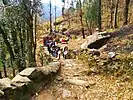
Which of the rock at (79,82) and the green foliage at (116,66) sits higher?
the green foliage at (116,66)

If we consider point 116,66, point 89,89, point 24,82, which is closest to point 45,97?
point 24,82

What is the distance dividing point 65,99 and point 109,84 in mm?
1611

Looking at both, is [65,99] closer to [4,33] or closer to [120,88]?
[120,88]

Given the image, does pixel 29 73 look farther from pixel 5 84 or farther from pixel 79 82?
pixel 79 82

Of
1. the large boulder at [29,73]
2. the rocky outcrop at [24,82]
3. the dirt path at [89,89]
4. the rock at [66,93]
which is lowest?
the rock at [66,93]

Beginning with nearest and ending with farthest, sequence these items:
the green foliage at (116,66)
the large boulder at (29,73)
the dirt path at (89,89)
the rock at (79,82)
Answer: the dirt path at (89,89) < the large boulder at (29,73) < the rock at (79,82) < the green foliage at (116,66)

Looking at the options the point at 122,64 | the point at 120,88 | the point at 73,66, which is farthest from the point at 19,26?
the point at 120,88

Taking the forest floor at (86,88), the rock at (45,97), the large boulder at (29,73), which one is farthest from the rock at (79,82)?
the large boulder at (29,73)

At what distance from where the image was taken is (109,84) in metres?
9.18

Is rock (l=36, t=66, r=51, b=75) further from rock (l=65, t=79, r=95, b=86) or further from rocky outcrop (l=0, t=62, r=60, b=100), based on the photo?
rock (l=65, t=79, r=95, b=86)

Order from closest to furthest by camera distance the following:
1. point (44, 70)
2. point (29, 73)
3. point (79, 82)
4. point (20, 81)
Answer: point (20, 81) → point (29, 73) → point (79, 82) → point (44, 70)

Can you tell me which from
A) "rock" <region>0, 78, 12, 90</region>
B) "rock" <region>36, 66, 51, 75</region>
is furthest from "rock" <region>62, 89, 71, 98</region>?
"rock" <region>0, 78, 12, 90</region>

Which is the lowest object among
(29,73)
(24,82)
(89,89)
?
(89,89)

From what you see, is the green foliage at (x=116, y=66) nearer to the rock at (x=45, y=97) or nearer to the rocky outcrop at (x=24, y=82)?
the rocky outcrop at (x=24, y=82)
